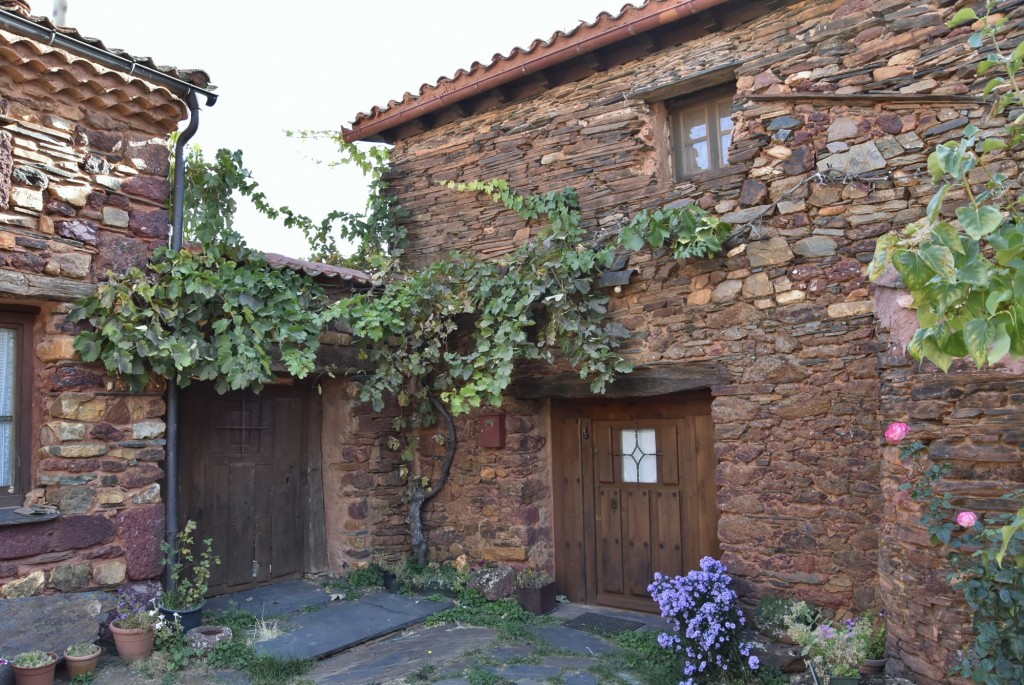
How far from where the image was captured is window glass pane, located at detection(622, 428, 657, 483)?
5.73 m

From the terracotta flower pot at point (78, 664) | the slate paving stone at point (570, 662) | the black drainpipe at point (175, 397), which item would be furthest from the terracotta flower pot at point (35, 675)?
the slate paving stone at point (570, 662)

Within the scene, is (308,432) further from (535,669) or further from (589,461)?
(535,669)

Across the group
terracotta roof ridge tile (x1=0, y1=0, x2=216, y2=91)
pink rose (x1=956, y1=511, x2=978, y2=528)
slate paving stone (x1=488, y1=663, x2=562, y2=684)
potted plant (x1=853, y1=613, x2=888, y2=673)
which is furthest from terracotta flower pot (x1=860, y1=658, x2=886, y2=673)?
terracotta roof ridge tile (x1=0, y1=0, x2=216, y2=91)

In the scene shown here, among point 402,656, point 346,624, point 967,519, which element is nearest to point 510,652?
point 402,656

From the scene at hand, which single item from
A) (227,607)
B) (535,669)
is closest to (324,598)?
(227,607)

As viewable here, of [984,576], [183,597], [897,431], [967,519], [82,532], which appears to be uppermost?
[897,431]

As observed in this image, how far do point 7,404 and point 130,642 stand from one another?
64.3 inches

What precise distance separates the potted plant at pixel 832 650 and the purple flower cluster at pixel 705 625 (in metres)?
0.28

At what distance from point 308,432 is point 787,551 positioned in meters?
4.01

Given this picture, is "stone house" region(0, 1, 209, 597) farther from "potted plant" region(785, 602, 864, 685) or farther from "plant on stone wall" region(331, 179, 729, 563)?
"potted plant" region(785, 602, 864, 685)

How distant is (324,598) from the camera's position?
231 inches

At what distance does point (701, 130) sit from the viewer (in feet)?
18.0

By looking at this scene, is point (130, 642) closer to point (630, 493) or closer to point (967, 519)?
point (630, 493)

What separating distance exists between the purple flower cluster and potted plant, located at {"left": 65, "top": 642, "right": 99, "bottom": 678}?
128 inches
